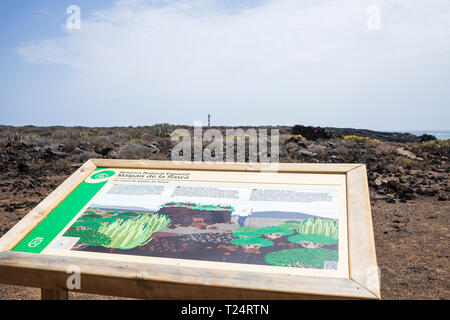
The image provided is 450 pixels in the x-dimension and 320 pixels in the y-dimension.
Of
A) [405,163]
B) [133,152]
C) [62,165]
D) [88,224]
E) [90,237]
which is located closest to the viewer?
[90,237]

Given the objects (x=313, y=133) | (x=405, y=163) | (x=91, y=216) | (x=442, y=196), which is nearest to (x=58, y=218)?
(x=91, y=216)

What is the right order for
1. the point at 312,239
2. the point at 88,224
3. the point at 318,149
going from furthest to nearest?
the point at 318,149, the point at 88,224, the point at 312,239

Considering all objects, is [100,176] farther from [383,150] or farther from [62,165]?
[383,150]

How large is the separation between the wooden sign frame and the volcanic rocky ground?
2.25m

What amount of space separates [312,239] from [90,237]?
1.59 m

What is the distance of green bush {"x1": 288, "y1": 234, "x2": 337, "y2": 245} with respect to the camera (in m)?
2.57

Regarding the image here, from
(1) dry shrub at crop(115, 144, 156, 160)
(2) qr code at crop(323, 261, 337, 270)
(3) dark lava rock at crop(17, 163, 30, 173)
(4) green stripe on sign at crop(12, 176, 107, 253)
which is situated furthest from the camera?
(1) dry shrub at crop(115, 144, 156, 160)

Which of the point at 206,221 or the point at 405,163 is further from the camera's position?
the point at 405,163

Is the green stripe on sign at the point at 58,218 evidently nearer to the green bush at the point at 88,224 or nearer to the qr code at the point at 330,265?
the green bush at the point at 88,224

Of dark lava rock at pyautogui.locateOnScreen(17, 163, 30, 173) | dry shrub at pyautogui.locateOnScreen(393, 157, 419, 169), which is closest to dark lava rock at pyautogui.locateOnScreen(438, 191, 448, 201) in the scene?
dry shrub at pyautogui.locateOnScreen(393, 157, 419, 169)

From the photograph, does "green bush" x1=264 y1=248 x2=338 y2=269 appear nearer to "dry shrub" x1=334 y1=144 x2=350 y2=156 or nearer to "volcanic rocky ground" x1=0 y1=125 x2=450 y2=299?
"volcanic rocky ground" x1=0 y1=125 x2=450 y2=299

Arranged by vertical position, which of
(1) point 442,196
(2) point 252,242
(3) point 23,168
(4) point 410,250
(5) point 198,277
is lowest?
(4) point 410,250

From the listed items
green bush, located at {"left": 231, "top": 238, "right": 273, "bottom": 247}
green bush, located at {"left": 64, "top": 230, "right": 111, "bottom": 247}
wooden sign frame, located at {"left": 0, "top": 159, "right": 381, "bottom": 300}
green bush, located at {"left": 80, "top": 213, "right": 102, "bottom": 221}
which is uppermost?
green bush, located at {"left": 80, "top": 213, "right": 102, "bottom": 221}

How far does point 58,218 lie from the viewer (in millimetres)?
3166
